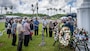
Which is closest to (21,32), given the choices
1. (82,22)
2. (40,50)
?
(40,50)

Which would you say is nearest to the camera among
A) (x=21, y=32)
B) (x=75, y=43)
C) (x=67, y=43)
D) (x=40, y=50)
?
(x=67, y=43)

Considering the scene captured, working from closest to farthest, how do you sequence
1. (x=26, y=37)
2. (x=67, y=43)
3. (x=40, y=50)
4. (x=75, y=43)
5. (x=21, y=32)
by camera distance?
(x=67, y=43) < (x=75, y=43) < (x=21, y=32) < (x=40, y=50) < (x=26, y=37)

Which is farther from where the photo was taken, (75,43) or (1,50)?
(1,50)

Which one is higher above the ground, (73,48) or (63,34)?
(63,34)

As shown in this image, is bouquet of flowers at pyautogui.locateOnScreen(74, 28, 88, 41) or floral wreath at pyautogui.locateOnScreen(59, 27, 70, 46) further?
bouquet of flowers at pyautogui.locateOnScreen(74, 28, 88, 41)

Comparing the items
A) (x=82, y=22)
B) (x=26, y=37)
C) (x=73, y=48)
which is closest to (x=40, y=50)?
(x=26, y=37)

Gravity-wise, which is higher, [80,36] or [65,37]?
[65,37]

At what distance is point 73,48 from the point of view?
1341 cm

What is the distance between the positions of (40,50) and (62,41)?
3.27 meters

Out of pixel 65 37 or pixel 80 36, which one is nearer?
pixel 65 37

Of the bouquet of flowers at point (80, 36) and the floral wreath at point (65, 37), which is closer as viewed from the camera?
the floral wreath at point (65, 37)

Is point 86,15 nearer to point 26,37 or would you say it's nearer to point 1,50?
point 26,37

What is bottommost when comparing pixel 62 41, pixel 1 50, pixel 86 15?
pixel 1 50

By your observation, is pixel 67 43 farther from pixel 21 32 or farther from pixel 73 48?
pixel 21 32
